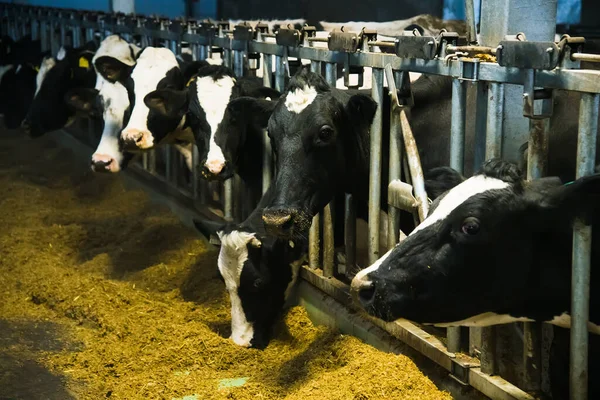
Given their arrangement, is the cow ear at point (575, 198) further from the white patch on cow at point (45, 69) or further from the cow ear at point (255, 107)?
the white patch on cow at point (45, 69)

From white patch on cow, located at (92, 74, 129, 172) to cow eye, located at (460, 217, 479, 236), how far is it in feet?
15.9

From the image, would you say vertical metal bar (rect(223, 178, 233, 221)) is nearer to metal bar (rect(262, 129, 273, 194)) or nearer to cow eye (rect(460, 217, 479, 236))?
metal bar (rect(262, 129, 273, 194))

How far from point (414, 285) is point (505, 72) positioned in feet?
3.23

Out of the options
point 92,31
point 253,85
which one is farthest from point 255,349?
point 92,31

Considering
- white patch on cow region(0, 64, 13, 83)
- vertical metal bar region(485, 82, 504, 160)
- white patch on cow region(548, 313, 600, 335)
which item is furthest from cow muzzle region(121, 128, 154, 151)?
white patch on cow region(0, 64, 13, 83)

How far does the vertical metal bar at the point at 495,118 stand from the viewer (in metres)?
3.88

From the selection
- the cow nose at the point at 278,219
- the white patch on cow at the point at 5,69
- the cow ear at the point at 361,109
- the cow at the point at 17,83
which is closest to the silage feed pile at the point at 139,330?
the cow nose at the point at 278,219

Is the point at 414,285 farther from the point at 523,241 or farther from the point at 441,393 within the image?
the point at 441,393

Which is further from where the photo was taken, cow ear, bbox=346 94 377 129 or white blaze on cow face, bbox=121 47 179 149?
white blaze on cow face, bbox=121 47 179 149

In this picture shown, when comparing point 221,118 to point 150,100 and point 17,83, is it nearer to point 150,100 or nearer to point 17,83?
point 150,100

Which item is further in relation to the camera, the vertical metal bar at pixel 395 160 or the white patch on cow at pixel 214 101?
the white patch on cow at pixel 214 101

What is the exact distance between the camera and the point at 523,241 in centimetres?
336

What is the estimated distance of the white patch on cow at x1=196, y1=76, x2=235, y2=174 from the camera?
6.05 meters

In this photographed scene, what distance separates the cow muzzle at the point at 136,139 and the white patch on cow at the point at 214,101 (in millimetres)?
683
